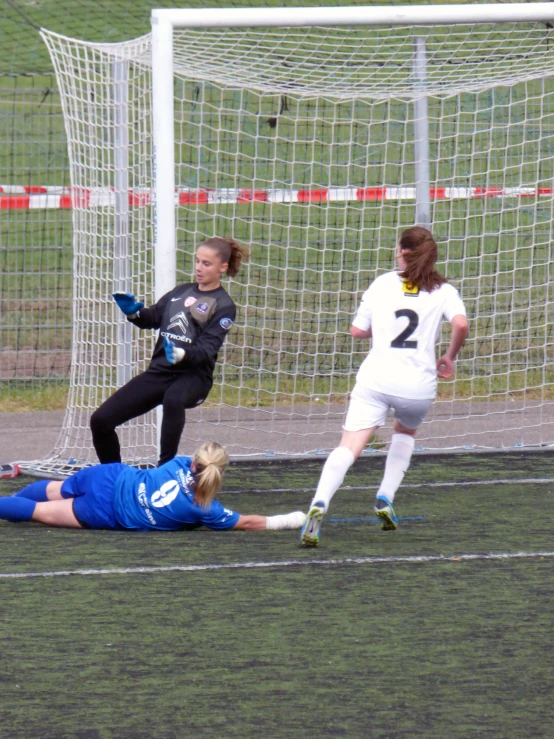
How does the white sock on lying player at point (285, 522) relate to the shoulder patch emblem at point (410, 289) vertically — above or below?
below

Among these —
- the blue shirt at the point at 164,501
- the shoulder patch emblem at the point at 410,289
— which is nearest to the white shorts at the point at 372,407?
the shoulder patch emblem at the point at 410,289

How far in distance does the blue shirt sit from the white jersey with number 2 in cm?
99

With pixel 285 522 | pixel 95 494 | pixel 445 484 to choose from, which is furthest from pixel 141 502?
pixel 445 484

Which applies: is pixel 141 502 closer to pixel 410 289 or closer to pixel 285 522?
pixel 285 522

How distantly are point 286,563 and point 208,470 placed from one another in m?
0.58

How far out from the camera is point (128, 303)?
6.71 metres

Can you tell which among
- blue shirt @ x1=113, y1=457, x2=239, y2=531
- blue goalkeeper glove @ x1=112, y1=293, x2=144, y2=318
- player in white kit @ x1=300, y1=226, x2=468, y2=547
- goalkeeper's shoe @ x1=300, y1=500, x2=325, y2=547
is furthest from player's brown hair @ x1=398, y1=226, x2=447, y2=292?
blue goalkeeper glove @ x1=112, y1=293, x2=144, y2=318

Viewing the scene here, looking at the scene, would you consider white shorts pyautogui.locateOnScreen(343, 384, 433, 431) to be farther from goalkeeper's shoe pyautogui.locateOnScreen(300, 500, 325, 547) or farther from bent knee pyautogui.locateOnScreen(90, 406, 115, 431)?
bent knee pyautogui.locateOnScreen(90, 406, 115, 431)

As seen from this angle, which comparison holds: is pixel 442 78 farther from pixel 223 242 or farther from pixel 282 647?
pixel 282 647

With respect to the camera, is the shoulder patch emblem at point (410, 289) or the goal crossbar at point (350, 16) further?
the goal crossbar at point (350, 16)

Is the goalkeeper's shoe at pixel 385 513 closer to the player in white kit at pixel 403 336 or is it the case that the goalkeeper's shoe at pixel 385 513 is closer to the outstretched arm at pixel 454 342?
the player in white kit at pixel 403 336

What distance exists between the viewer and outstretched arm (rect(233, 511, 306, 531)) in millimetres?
5988

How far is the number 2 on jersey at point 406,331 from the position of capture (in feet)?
19.0

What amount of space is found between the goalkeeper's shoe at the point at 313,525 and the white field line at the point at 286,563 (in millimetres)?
142
